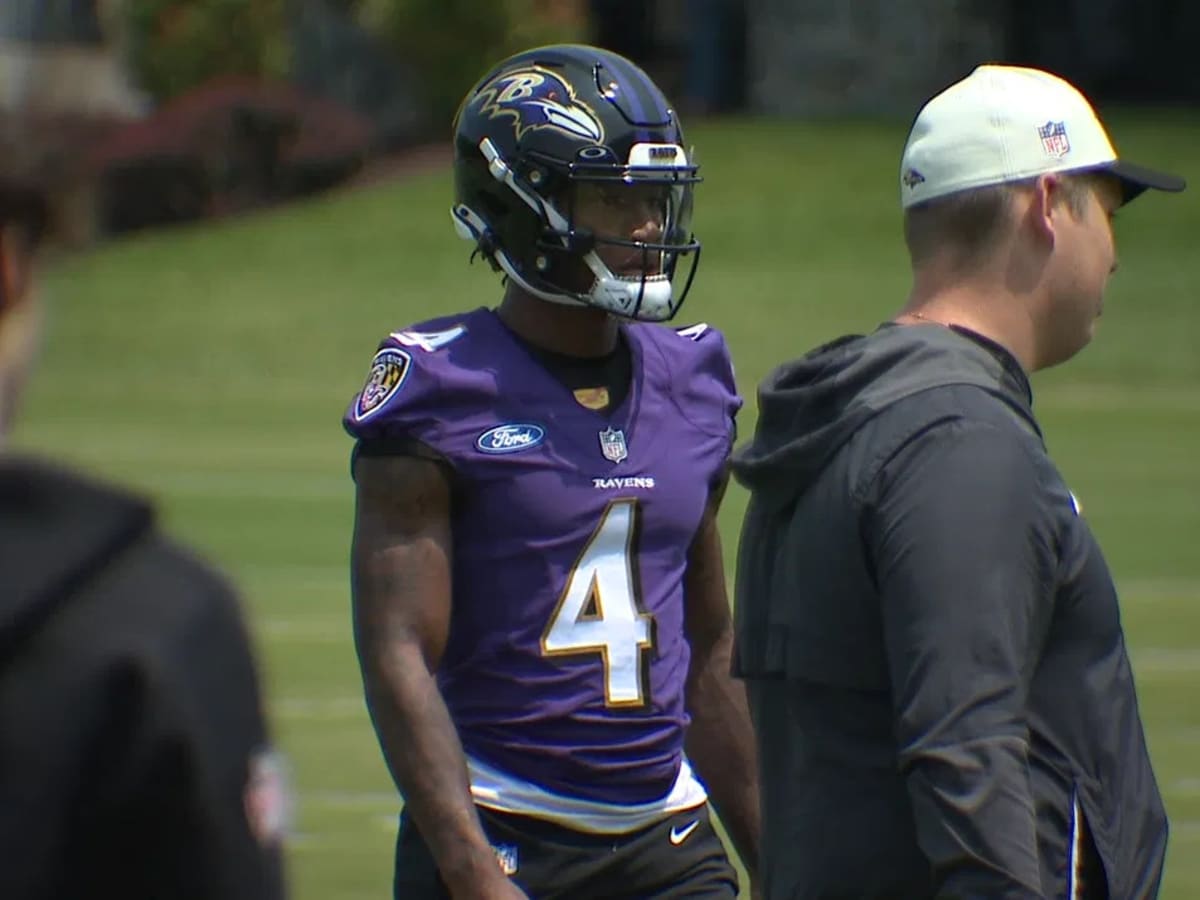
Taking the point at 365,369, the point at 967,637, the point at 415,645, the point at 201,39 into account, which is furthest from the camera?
the point at 201,39

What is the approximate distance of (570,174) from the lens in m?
3.90

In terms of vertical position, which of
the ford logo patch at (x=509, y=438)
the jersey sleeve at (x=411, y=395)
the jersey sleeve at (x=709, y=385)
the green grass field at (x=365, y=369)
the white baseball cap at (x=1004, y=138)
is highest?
the white baseball cap at (x=1004, y=138)

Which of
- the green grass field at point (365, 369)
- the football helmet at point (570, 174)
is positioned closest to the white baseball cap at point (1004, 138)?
the football helmet at point (570, 174)

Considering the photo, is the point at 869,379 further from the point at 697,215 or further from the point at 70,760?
the point at 697,215

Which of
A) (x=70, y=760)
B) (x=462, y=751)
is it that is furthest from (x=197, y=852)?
(x=462, y=751)

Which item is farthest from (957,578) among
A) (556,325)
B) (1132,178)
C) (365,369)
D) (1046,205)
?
(365,369)

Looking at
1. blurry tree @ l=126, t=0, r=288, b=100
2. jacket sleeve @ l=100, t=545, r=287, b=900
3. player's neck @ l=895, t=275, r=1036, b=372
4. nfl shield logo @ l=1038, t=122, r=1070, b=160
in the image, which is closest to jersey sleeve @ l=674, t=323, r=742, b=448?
player's neck @ l=895, t=275, r=1036, b=372

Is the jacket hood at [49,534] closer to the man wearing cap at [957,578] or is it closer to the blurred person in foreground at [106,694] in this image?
the blurred person in foreground at [106,694]

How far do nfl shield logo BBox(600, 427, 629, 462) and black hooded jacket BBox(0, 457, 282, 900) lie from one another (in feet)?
6.88

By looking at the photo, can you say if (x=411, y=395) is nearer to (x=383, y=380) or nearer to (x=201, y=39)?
(x=383, y=380)

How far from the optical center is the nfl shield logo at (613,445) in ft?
12.5

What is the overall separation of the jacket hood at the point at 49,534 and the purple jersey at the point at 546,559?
1925mm

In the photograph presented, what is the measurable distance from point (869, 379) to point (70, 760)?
5.17 feet

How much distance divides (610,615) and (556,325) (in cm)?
49
